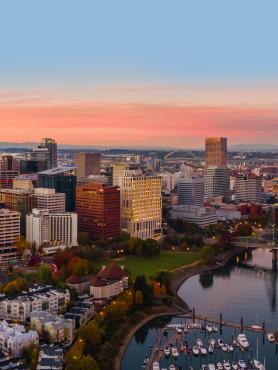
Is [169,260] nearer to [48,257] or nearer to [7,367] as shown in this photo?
[48,257]

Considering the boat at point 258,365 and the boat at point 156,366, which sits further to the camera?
the boat at point 258,365

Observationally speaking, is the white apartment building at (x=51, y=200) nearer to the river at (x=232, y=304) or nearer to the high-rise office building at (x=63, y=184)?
the high-rise office building at (x=63, y=184)

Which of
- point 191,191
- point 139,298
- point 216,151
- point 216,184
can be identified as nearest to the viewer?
point 139,298

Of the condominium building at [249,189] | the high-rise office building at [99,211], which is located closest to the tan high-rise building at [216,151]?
the condominium building at [249,189]

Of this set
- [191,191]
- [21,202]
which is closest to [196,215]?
[191,191]

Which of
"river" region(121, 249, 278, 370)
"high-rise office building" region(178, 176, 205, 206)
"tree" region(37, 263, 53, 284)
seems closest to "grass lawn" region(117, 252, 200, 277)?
"river" region(121, 249, 278, 370)

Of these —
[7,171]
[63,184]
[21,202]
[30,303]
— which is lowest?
[30,303]

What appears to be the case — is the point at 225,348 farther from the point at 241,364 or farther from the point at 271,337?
the point at 271,337
